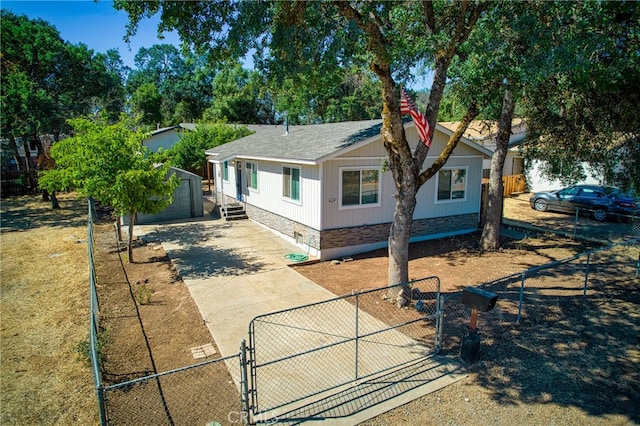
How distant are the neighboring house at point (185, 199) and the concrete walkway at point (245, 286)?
1011 millimetres

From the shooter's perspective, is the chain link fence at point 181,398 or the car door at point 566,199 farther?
the car door at point 566,199

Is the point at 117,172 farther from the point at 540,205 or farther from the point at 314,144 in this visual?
the point at 540,205

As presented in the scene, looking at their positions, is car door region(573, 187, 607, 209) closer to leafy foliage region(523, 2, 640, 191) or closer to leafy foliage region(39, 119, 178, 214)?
leafy foliage region(523, 2, 640, 191)

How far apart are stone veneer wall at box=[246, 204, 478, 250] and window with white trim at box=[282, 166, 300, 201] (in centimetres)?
95

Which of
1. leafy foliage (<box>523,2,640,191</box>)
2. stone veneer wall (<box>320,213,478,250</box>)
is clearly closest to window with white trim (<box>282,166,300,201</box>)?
stone veneer wall (<box>320,213,478,250</box>)

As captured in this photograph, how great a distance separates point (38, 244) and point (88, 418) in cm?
1188

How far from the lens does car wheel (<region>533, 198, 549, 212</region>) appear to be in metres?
20.2

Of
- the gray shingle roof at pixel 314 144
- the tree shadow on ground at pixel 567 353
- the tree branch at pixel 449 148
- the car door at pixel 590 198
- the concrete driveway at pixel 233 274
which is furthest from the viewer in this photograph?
the car door at pixel 590 198

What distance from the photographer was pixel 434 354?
6812 mm

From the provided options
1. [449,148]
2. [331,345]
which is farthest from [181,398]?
[449,148]

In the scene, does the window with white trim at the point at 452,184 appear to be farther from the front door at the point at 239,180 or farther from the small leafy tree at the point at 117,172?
the small leafy tree at the point at 117,172

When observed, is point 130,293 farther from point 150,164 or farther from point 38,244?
point 38,244

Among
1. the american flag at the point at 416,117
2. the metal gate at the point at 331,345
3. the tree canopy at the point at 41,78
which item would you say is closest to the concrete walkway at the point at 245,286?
the metal gate at the point at 331,345

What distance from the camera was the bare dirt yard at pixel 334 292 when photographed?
213 inches
